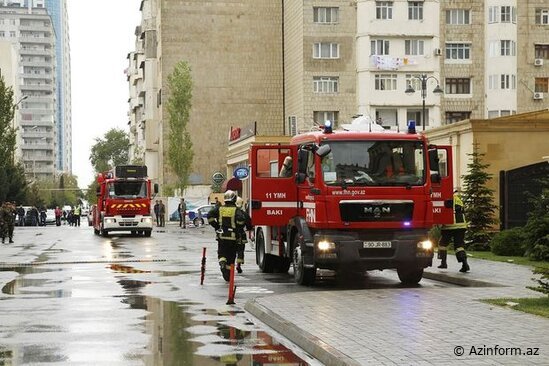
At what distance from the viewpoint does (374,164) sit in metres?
18.7

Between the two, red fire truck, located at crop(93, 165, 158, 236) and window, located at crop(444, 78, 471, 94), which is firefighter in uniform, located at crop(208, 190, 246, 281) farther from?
window, located at crop(444, 78, 471, 94)

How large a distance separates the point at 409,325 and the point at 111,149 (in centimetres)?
17576

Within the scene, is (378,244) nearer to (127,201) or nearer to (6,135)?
(127,201)

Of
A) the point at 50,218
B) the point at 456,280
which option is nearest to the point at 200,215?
the point at 50,218

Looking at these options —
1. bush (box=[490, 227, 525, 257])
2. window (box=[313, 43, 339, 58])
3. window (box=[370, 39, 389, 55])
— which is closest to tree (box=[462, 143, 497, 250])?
bush (box=[490, 227, 525, 257])

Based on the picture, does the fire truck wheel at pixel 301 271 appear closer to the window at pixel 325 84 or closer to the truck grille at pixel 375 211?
the truck grille at pixel 375 211

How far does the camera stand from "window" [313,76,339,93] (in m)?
75.5

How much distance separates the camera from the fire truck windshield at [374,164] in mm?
18516

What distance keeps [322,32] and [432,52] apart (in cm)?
848

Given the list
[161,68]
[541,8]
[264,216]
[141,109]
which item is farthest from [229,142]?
[264,216]

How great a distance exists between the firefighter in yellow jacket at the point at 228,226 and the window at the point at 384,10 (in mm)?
56899

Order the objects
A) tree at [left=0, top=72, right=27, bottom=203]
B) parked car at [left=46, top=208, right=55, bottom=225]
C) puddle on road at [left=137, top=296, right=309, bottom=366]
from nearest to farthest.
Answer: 1. puddle on road at [left=137, top=296, right=309, bottom=366]
2. tree at [left=0, top=72, right=27, bottom=203]
3. parked car at [left=46, top=208, right=55, bottom=225]

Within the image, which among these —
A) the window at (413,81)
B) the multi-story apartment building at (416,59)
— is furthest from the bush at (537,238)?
the window at (413,81)

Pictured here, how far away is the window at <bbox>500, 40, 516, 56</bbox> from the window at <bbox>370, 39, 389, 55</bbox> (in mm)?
8824
